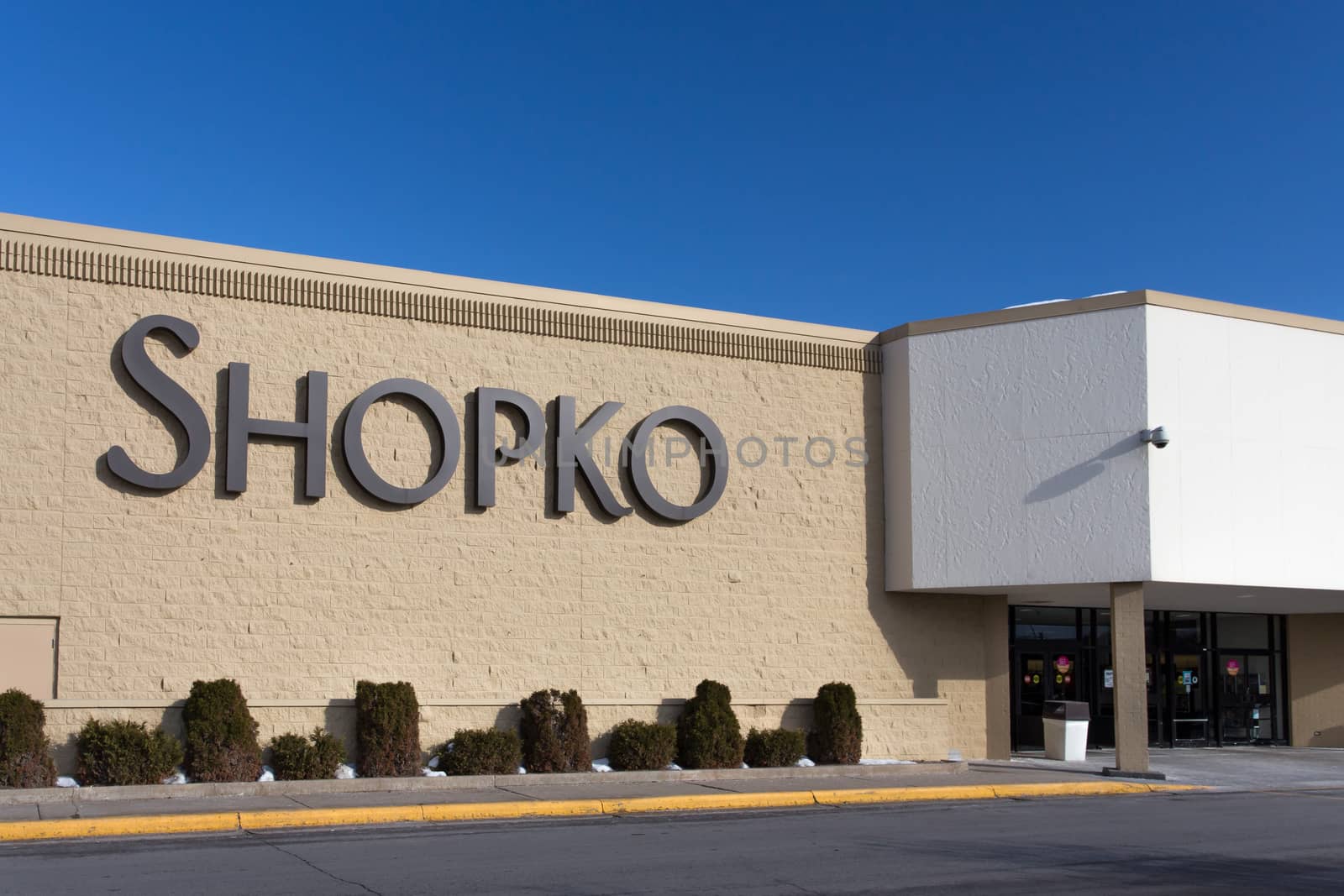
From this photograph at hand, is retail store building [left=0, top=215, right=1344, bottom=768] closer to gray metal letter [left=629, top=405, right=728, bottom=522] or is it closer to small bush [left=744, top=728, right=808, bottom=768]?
gray metal letter [left=629, top=405, right=728, bottom=522]

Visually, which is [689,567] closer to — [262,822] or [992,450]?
[992,450]

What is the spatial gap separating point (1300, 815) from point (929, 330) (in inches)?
424

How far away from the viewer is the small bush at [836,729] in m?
22.3

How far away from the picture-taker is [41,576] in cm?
1920

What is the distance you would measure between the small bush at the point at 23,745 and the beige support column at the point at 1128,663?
16.1 meters

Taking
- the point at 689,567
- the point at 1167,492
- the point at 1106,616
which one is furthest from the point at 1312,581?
the point at 689,567

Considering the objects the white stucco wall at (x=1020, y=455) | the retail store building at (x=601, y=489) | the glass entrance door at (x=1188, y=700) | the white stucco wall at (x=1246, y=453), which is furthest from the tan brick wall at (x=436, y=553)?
the glass entrance door at (x=1188, y=700)

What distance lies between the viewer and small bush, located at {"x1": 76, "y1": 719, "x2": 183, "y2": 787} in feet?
58.0

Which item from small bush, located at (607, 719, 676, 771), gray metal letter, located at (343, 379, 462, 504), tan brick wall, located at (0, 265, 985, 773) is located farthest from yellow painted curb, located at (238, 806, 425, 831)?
gray metal letter, located at (343, 379, 462, 504)

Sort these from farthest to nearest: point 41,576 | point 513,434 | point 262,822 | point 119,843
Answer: point 513,434 < point 41,576 < point 262,822 < point 119,843

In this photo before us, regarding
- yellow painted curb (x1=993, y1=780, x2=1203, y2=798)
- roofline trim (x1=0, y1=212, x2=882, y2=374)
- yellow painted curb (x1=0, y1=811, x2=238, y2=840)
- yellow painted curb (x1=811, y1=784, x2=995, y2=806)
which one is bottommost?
yellow painted curb (x1=993, y1=780, x2=1203, y2=798)

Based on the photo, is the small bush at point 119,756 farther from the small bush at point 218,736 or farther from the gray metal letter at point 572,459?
the gray metal letter at point 572,459

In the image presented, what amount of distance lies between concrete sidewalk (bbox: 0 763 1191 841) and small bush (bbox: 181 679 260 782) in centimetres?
60

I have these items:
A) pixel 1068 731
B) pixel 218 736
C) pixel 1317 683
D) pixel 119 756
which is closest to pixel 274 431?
pixel 218 736
